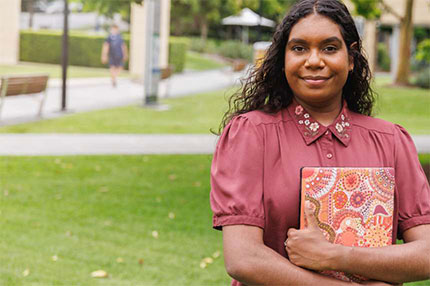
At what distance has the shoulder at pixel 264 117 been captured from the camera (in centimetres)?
207

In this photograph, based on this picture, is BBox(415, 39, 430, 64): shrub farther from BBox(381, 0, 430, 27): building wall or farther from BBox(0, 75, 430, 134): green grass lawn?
BBox(381, 0, 430, 27): building wall

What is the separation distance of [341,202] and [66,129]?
11.4 metres

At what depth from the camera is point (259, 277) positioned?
1938 mm

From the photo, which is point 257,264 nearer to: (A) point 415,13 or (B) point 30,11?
(B) point 30,11

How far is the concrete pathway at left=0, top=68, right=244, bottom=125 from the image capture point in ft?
49.8

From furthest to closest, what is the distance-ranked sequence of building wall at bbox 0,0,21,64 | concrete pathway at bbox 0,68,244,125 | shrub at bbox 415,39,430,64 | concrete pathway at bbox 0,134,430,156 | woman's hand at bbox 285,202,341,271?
building wall at bbox 0,0,21,64 < concrete pathway at bbox 0,68,244,125 < shrub at bbox 415,39,430,64 < concrete pathway at bbox 0,134,430,156 < woman's hand at bbox 285,202,341,271

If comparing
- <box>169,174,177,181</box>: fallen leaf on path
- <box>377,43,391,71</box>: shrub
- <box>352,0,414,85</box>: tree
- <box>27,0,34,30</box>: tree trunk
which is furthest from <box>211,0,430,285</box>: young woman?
<box>377,43,391,71</box>: shrub

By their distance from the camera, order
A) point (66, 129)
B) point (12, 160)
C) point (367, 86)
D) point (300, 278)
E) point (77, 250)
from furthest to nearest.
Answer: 1. point (66, 129)
2. point (12, 160)
3. point (77, 250)
4. point (367, 86)
5. point (300, 278)

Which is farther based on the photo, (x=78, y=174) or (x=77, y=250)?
(x=78, y=174)

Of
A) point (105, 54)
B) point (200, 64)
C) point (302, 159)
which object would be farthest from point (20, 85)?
point (200, 64)

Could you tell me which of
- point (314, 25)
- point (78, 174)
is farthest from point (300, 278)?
point (78, 174)

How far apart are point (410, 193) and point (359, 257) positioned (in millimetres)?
288

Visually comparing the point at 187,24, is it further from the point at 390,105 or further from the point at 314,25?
the point at 314,25

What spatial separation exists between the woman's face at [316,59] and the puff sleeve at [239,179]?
0.20 m
